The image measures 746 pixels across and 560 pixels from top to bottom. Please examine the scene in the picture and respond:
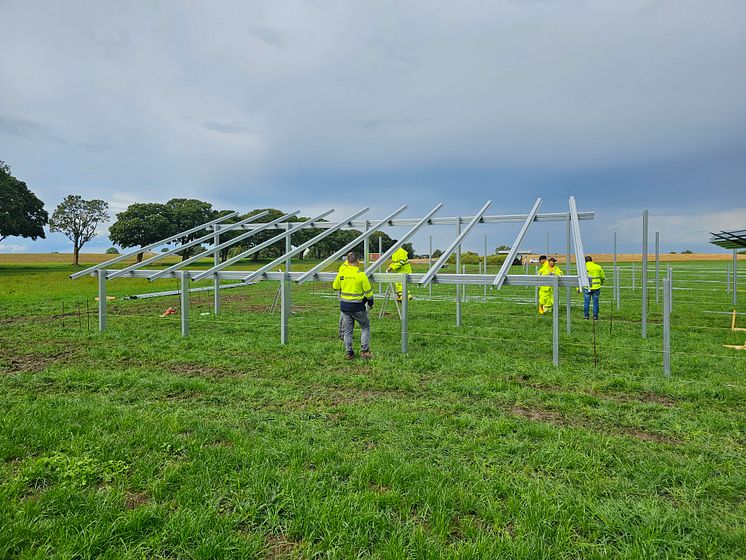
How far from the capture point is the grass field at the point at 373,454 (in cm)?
268

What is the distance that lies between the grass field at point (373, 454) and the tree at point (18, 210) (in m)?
39.9

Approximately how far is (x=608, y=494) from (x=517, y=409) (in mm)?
1869

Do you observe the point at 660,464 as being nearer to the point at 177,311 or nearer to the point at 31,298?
the point at 177,311

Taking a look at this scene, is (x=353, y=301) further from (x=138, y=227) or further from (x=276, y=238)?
(x=138, y=227)

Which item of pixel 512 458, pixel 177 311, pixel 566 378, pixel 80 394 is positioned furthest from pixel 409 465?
pixel 177 311

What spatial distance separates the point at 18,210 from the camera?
38625mm

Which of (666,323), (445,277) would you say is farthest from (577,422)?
(445,277)

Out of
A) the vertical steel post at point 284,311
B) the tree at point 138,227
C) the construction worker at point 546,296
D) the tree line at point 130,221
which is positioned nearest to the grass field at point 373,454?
the vertical steel post at point 284,311

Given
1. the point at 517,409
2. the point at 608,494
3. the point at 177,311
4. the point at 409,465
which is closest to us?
the point at 608,494

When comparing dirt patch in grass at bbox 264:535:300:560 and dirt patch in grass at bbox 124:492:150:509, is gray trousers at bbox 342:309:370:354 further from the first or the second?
dirt patch in grass at bbox 264:535:300:560

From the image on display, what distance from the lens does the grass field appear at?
105 inches

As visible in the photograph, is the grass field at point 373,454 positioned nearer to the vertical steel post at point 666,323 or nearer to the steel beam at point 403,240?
the vertical steel post at point 666,323

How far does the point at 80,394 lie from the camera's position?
553 centimetres

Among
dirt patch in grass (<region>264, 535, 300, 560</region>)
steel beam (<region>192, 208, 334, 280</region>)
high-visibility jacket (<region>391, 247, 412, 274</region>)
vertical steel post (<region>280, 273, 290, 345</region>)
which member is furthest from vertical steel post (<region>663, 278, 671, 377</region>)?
steel beam (<region>192, 208, 334, 280</region>)
